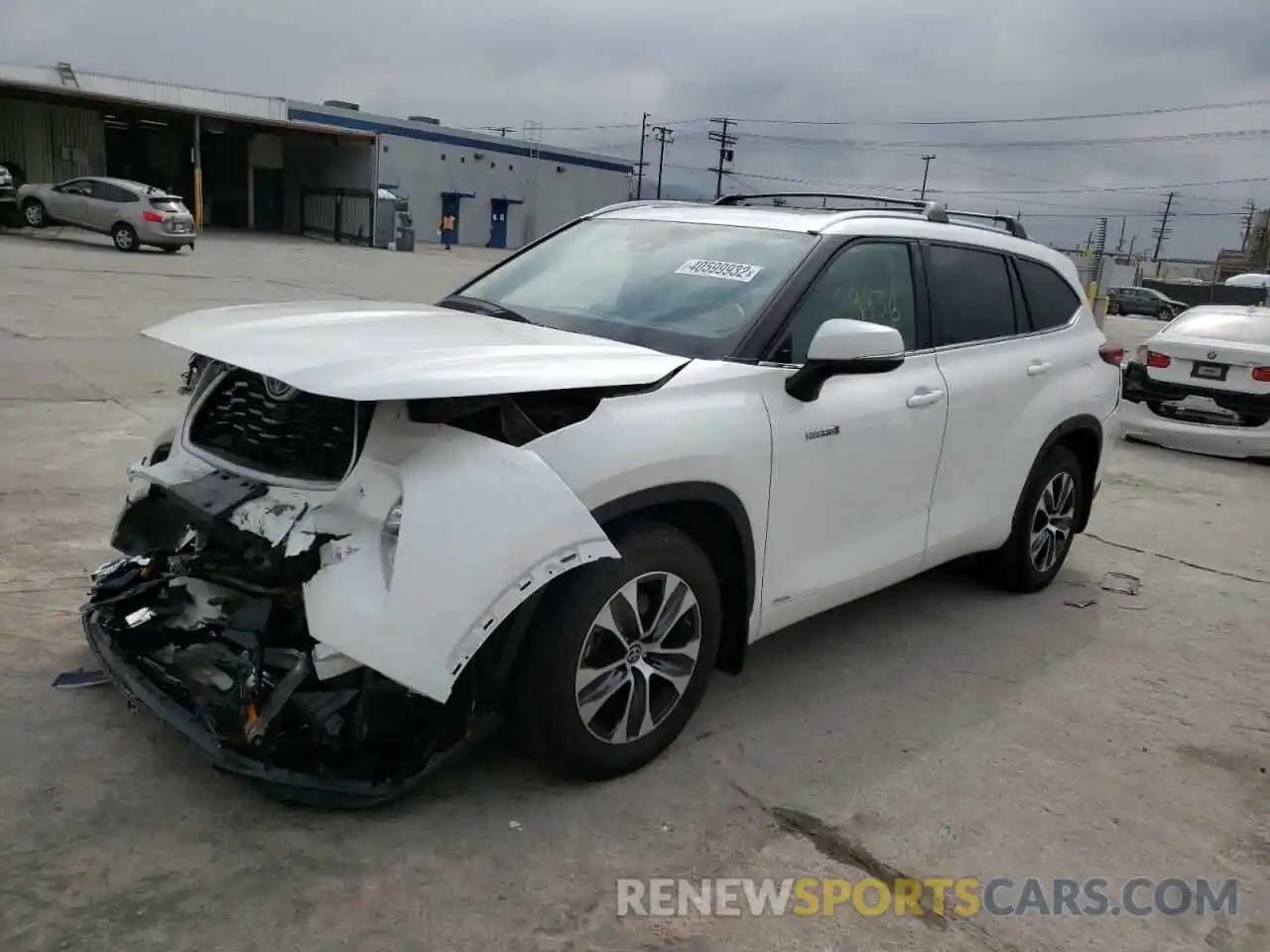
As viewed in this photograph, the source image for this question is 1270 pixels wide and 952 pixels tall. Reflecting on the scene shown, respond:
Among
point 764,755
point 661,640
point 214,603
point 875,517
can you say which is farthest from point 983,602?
point 214,603

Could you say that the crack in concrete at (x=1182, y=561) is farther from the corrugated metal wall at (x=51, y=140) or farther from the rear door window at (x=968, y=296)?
the corrugated metal wall at (x=51, y=140)

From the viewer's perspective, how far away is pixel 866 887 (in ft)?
9.23

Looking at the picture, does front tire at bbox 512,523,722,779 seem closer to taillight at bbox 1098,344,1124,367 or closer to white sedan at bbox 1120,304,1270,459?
taillight at bbox 1098,344,1124,367

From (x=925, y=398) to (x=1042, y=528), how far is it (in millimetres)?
1539

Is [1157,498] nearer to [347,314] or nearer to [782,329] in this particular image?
[782,329]

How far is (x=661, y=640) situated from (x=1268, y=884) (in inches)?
75.3

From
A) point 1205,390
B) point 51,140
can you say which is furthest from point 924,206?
point 51,140

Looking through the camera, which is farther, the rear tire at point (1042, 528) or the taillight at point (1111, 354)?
the taillight at point (1111, 354)

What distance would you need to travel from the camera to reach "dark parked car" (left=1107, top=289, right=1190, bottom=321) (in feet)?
143

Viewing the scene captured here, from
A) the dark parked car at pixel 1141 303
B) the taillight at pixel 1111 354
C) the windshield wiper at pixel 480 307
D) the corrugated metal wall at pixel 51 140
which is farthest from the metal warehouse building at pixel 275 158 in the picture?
A: the taillight at pixel 1111 354

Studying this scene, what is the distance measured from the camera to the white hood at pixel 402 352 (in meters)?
2.63

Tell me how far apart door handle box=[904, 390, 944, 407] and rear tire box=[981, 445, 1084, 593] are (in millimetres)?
1047

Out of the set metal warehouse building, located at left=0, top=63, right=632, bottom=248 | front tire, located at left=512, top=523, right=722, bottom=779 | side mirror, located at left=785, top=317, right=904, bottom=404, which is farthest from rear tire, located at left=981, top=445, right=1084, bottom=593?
metal warehouse building, located at left=0, top=63, right=632, bottom=248

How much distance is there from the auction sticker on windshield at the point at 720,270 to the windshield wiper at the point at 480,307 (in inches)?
25.6
